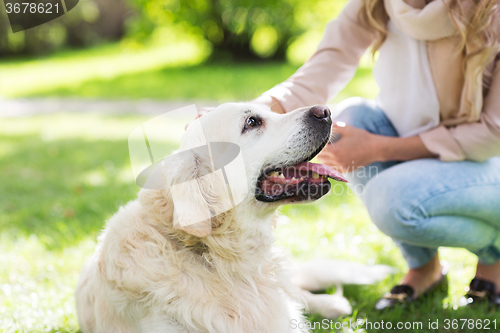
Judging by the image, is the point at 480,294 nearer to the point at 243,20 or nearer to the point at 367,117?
the point at 367,117

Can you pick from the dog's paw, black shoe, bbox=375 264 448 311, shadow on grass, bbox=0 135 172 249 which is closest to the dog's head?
the dog's paw

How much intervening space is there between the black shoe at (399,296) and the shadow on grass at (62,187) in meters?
2.18

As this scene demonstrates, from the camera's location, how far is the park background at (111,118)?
2.79 m

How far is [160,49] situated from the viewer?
16.5m

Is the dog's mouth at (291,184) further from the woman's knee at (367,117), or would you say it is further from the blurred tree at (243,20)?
the blurred tree at (243,20)

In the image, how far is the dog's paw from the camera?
96.4 inches

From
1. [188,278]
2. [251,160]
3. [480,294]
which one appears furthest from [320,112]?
[480,294]

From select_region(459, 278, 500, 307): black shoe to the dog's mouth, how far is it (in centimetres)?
116

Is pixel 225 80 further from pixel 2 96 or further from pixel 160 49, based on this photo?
pixel 160 49

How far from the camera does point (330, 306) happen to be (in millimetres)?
2469

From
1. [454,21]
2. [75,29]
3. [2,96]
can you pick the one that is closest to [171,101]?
[2,96]

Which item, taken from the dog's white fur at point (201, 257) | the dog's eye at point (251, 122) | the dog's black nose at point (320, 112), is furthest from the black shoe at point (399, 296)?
the dog's eye at point (251, 122)

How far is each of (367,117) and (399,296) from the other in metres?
1.05

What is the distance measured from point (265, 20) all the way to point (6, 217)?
1081 centimetres
